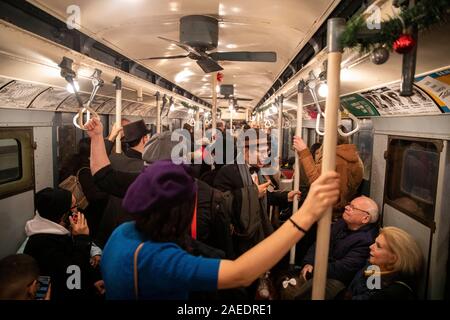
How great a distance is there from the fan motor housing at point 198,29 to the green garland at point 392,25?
85.4 inches

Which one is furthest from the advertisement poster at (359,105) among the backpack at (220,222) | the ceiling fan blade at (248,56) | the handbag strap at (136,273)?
the handbag strap at (136,273)

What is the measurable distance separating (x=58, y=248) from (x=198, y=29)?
8.16 ft

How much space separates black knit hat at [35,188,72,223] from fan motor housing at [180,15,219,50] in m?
2.04

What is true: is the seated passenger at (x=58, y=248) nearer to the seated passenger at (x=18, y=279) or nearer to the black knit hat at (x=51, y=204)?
the black knit hat at (x=51, y=204)

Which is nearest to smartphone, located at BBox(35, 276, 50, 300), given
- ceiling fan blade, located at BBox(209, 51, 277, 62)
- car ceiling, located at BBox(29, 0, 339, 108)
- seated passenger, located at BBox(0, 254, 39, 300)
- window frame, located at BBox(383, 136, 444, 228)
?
seated passenger, located at BBox(0, 254, 39, 300)

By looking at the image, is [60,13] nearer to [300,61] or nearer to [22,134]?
[22,134]

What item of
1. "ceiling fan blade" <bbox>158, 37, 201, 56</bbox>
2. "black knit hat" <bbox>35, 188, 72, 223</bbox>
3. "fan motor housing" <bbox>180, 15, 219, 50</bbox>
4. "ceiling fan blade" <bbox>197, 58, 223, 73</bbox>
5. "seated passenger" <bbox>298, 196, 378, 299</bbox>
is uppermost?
"fan motor housing" <bbox>180, 15, 219, 50</bbox>

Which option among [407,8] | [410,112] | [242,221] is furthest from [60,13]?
[410,112]

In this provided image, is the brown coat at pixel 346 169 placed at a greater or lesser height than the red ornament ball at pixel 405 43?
lesser

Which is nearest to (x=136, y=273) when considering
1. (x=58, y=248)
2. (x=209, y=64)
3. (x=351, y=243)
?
(x=58, y=248)

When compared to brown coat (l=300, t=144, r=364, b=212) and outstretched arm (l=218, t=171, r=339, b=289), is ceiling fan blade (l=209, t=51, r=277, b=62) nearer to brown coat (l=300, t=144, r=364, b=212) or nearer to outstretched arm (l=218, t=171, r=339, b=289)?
brown coat (l=300, t=144, r=364, b=212)

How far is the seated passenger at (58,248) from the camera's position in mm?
2314

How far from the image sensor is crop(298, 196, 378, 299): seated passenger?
2818 mm

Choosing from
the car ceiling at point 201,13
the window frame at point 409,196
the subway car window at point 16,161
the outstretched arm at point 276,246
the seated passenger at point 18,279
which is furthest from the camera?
the subway car window at point 16,161
